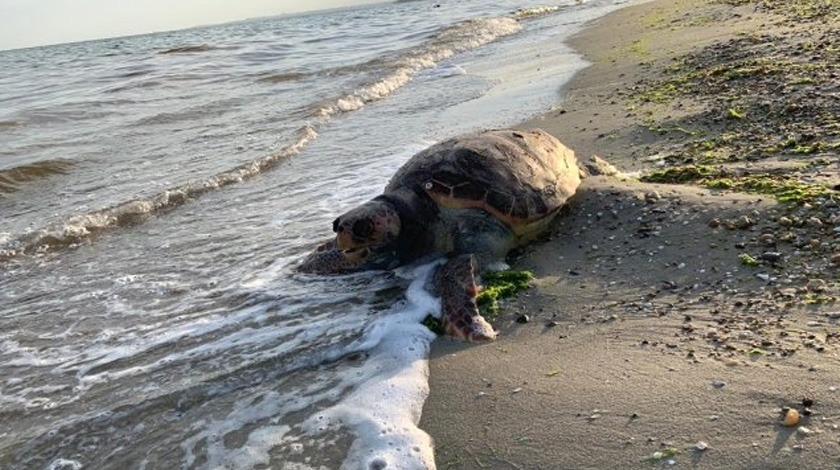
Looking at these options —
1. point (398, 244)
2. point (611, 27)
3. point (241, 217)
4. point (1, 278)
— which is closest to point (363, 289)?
point (398, 244)

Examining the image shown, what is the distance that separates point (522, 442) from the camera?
3188 mm

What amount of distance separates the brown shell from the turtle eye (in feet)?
1.81

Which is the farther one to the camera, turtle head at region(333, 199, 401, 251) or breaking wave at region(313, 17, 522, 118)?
breaking wave at region(313, 17, 522, 118)

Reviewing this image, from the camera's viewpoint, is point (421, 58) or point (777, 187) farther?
point (421, 58)

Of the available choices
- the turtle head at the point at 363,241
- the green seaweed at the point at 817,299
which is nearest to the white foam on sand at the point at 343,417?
the turtle head at the point at 363,241

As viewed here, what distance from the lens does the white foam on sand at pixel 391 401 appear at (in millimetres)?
3262

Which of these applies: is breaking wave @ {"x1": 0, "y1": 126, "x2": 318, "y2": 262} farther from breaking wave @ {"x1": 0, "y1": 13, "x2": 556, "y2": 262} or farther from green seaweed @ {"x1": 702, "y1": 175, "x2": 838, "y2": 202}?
green seaweed @ {"x1": 702, "y1": 175, "x2": 838, "y2": 202}

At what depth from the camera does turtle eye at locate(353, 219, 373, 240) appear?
532 cm

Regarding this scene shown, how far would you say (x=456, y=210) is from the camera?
545 centimetres

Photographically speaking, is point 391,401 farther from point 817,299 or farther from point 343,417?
point 817,299

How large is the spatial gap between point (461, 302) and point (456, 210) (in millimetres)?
1139

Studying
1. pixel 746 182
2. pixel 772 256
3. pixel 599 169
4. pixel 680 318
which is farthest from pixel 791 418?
pixel 599 169

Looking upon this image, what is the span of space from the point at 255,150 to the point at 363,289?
20.9ft

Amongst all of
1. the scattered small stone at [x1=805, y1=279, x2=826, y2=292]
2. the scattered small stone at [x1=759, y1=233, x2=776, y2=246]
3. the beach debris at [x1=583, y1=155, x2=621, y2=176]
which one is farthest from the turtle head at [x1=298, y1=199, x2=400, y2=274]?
the scattered small stone at [x1=805, y1=279, x2=826, y2=292]
